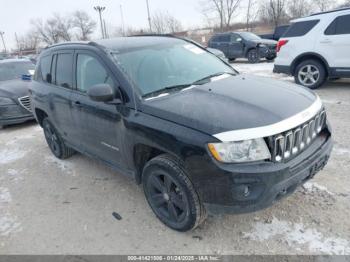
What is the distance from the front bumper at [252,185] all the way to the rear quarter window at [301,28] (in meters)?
6.10

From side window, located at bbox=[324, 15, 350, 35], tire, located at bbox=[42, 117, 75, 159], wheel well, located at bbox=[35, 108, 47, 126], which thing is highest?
side window, located at bbox=[324, 15, 350, 35]

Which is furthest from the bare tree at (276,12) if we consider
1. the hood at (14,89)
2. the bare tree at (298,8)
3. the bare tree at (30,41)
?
the bare tree at (30,41)

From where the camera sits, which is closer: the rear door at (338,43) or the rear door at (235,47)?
the rear door at (338,43)

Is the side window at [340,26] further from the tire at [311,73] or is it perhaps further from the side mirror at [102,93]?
the side mirror at [102,93]

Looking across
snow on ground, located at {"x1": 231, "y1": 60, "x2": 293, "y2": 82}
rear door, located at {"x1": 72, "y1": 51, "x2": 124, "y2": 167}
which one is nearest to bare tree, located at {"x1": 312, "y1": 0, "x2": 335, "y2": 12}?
snow on ground, located at {"x1": 231, "y1": 60, "x2": 293, "y2": 82}

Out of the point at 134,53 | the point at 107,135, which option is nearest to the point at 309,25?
the point at 134,53

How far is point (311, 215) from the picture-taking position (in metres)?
2.82

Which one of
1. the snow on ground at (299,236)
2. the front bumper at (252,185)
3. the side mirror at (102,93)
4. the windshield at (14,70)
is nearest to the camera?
the front bumper at (252,185)

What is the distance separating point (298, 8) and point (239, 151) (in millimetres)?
45508

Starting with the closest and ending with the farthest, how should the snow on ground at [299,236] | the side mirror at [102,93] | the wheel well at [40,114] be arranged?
the snow on ground at [299,236] < the side mirror at [102,93] < the wheel well at [40,114]

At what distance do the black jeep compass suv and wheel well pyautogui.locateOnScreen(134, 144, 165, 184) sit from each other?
10 millimetres

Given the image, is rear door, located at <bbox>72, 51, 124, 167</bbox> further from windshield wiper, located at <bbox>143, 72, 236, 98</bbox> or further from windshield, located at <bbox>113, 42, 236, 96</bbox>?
windshield wiper, located at <bbox>143, 72, 236, 98</bbox>

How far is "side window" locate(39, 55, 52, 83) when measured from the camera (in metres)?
4.33

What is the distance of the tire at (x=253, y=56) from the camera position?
14.4 m
